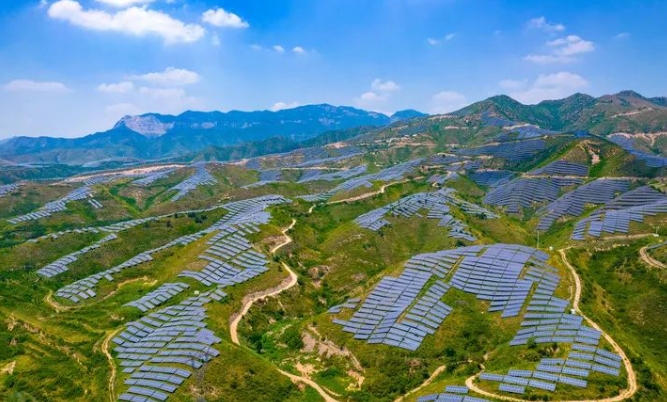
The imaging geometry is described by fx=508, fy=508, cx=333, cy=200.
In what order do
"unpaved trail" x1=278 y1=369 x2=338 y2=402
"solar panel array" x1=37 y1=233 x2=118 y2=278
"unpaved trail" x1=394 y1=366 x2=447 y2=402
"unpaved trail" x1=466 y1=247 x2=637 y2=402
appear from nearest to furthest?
"unpaved trail" x1=466 y1=247 x2=637 y2=402 → "unpaved trail" x1=394 y1=366 x2=447 y2=402 → "unpaved trail" x1=278 y1=369 x2=338 y2=402 → "solar panel array" x1=37 y1=233 x2=118 y2=278

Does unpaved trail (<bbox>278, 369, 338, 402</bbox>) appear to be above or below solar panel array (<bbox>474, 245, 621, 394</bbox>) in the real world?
below

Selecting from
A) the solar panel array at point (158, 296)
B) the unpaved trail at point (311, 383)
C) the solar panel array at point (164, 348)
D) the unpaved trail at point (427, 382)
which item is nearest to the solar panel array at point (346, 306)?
the unpaved trail at point (311, 383)

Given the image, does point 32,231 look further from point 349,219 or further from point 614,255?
point 614,255

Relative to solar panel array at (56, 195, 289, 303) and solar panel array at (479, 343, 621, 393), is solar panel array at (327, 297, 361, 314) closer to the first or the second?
solar panel array at (479, 343, 621, 393)

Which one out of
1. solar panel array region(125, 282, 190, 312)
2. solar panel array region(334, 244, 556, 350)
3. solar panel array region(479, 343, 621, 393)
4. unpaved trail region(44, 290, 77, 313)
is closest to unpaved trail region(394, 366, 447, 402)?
solar panel array region(334, 244, 556, 350)

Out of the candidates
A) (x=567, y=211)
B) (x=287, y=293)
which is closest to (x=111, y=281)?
(x=287, y=293)

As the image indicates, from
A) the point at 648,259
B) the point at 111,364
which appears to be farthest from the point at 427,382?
the point at 648,259
